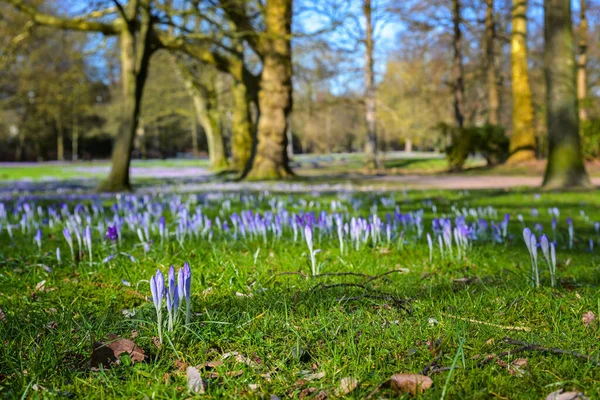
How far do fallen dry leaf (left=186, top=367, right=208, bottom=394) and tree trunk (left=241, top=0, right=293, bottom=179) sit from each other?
588 inches

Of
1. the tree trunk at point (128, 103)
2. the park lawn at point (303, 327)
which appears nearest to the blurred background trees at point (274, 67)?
the tree trunk at point (128, 103)

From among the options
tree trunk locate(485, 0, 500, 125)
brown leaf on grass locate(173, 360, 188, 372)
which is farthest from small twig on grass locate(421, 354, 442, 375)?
tree trunk locate(485, 0, 500, 125)

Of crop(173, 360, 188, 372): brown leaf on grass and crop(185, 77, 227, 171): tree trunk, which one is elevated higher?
crop(185, 77, 227, 171): tree trunk

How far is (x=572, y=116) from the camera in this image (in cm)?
1073

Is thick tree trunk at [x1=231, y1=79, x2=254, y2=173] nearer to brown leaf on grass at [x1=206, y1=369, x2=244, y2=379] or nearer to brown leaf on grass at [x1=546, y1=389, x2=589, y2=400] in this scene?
brown leaf on grass at [x1=206, y1=369, x2=244, y2=379]

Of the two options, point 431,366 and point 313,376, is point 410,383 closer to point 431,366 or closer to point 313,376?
point 431,366

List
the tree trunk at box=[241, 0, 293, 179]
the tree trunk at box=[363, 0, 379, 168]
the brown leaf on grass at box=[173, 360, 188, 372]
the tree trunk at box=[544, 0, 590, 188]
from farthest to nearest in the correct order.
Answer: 1. the tree trunk at box=[363, 0, 379, 168]
2. the tree trunk at box=[241, 0, 293, 179]
3. the tree trunk at box=[544, 0, 590, 188]
4. the brown leaf on grass at box=[173, 360, 188, 372]

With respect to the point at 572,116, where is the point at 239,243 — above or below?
below

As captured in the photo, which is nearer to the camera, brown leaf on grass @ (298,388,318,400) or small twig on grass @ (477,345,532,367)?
brown leaf on grass @ (298,388,318,400)

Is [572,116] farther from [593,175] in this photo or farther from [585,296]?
[585,296]

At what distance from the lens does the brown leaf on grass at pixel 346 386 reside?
1505 mm

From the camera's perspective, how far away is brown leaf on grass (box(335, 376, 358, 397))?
1.50 m

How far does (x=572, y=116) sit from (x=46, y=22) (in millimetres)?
12166

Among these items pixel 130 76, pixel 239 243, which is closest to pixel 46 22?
pixel 130 76
